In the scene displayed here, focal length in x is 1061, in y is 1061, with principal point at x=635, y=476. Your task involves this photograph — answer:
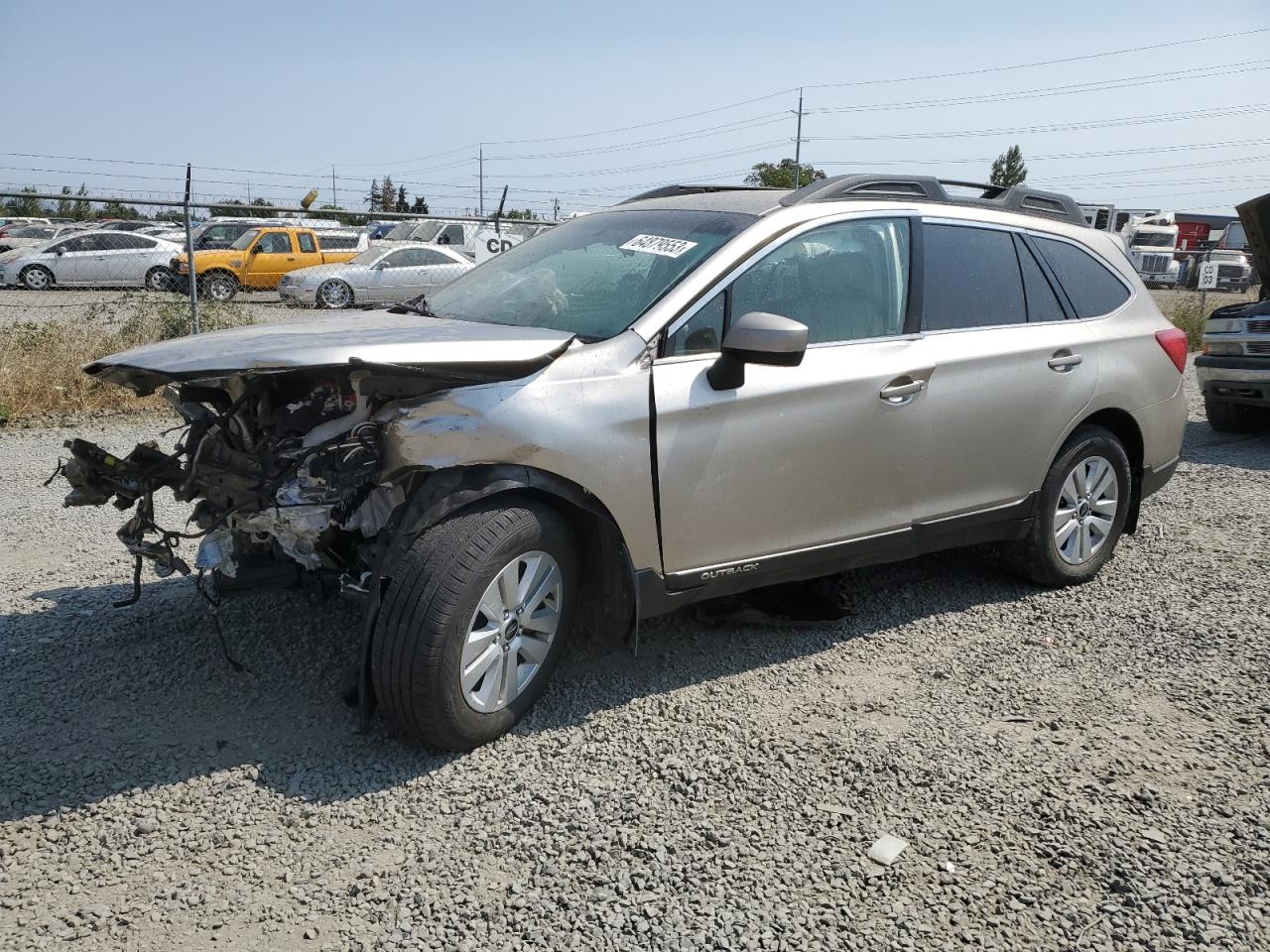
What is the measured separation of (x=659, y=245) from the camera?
13.9 ft

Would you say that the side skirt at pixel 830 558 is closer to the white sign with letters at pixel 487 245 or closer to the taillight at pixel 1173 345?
the taillight at pixel 1173 345

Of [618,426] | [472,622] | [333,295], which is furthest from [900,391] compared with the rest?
[333,295]

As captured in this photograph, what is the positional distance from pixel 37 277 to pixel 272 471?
23.8m

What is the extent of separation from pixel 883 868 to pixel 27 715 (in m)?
2.94

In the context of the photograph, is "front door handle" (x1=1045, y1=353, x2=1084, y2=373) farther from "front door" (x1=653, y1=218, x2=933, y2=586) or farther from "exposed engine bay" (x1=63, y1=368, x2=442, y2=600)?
"exposed engine bay" (x1=63, y1=368, x2=442, y2=600)

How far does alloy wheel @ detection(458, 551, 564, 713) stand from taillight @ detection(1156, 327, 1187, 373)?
3630 millimetres

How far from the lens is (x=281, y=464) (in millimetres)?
3652

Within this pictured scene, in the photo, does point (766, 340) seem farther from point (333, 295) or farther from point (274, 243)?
point (274, 243)

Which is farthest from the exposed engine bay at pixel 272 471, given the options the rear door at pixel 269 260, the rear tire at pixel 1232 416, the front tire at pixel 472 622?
the rear door at pixel 269 260

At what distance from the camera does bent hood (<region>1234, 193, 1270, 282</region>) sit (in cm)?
984

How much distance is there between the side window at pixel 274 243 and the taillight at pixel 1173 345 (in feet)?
73.6

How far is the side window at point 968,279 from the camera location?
460 centimetres

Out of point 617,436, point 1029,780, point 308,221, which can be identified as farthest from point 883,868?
point 308,221

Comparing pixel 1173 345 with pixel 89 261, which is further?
pixel 89 261
